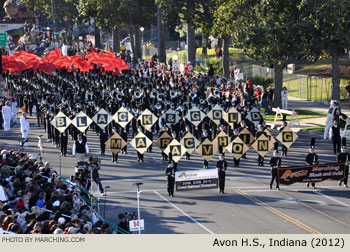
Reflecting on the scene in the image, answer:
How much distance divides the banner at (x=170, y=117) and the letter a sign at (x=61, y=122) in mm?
4838

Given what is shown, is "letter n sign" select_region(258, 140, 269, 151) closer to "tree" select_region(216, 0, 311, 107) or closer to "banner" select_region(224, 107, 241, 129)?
"banner" select_region(224, 107, 241, 129)

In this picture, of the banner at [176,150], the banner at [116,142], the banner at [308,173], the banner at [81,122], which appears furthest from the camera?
the banner at [81,122]

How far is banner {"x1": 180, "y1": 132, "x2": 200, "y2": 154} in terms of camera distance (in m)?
28.7

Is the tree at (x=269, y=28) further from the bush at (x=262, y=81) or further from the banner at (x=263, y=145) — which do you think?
the banner at (x=263, y=145)

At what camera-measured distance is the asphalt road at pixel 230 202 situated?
69.1 ft

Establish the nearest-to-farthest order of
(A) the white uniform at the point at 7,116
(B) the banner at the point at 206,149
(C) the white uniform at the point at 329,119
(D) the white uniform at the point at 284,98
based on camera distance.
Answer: (B) the banner at the point at 206,149 < (C) the white uniform at the point at 329,119 < (A) the white uniform at the point at 7,116 < (D) the white uniform at the point at 284,98

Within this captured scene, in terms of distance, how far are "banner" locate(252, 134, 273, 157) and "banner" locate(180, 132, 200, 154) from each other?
2.48m

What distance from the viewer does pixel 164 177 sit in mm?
27625

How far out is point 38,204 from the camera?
1775 cm

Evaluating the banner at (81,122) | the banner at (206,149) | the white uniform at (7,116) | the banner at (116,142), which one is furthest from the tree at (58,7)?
the banner at (206,149)

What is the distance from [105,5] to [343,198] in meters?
44.0

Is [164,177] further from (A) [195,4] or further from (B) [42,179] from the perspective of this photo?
(A) [195,4]

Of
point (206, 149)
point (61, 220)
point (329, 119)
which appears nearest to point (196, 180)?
point (206, 149)

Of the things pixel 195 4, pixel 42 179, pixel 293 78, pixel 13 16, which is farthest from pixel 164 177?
pixel 13 16
